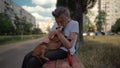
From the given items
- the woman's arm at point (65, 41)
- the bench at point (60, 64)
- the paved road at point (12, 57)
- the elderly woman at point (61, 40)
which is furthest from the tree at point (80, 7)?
the bench at point (60, 64)

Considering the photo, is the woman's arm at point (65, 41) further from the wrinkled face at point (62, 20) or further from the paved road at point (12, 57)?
the paved road at point (12, 57)

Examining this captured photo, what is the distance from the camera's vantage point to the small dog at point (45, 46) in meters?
3.80

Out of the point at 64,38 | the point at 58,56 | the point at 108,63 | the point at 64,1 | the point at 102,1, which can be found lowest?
the point at 108,63

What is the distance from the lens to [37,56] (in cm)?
382

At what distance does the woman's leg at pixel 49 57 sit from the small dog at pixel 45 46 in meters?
0.06

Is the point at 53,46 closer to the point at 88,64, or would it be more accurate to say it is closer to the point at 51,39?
the point at 51,39

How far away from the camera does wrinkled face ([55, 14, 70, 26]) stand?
4094mm

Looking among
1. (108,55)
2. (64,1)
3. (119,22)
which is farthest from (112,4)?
(108,55)

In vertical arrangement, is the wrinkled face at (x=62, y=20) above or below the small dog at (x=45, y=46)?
above

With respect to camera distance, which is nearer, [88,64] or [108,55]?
[88,64]

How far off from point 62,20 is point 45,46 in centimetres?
50

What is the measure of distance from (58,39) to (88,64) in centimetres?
470

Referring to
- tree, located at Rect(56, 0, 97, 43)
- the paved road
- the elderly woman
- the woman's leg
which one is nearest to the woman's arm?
the elderly woman

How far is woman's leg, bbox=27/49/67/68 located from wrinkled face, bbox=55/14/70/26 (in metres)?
0.40
